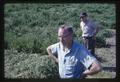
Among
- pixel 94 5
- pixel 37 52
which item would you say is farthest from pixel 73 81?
pixel 94 5

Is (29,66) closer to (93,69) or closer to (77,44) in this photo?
(77,44)

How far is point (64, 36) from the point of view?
24.9 ft

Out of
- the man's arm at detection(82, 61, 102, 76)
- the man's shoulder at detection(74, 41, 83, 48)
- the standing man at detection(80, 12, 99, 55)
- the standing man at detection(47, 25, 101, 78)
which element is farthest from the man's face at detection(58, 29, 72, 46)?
the man's arm at detection(82, 61, 102, 76)

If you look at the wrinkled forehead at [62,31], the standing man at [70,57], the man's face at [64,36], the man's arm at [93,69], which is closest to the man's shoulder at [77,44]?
the standing man at [70,57]

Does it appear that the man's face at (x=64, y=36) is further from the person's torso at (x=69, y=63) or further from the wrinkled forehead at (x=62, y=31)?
the person's torso at (x=69, y=63)

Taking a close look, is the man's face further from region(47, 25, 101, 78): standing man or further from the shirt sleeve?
the shirt sleeve

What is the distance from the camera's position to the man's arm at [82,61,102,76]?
24.6 feet

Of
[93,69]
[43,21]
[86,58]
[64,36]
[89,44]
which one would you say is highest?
[43,21]

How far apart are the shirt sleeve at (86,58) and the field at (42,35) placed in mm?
113

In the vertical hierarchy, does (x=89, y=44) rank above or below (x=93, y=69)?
above

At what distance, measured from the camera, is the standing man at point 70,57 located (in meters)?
7.52

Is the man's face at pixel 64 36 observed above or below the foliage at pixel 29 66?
above

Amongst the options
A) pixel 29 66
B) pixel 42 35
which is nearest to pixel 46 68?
pixel 29 66

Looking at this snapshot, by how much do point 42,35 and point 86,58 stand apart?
0.76 metres
